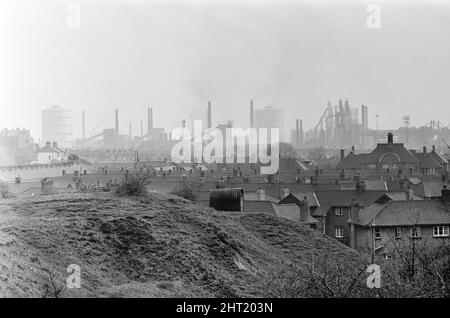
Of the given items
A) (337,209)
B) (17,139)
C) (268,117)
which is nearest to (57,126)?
(17,139)

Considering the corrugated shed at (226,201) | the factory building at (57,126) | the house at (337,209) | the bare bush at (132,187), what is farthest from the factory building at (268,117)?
the bare bush at (132,187)

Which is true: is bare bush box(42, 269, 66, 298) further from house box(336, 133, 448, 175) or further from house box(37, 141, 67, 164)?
Result: house box(37, 141, 67, 164)

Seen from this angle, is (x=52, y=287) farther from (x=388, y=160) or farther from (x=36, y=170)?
(x=388, y=160)

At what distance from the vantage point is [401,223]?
31578mm

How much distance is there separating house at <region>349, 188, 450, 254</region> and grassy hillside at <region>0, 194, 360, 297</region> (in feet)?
42.2

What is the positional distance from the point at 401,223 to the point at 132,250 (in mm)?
20922

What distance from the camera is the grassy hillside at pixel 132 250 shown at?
11203 millimetres

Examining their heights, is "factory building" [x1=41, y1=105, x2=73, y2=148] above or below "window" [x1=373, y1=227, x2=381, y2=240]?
above

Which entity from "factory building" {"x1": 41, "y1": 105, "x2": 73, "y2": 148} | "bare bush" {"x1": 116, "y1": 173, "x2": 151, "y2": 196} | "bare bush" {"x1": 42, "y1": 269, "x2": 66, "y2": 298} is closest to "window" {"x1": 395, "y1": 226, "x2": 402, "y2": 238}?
"bare bush" {"x1": 116, "y1": 173, "x2": 151, "y2": 196}

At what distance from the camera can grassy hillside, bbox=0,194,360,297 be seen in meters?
11.2

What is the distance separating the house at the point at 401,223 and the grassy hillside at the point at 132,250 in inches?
507

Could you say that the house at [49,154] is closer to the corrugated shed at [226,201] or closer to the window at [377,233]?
the window at [377,233]

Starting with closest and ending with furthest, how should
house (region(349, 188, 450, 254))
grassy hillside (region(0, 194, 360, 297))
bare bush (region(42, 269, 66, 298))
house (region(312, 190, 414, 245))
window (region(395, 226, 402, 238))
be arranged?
bare bush (region(42, 269, 66, 298))
grassy hillside (region(0, 194, 360, 297))
window (region(395, 226, 402, 238))
house (region(349, 188, 450, 254))
house (region(312, 190, 414, 245))
